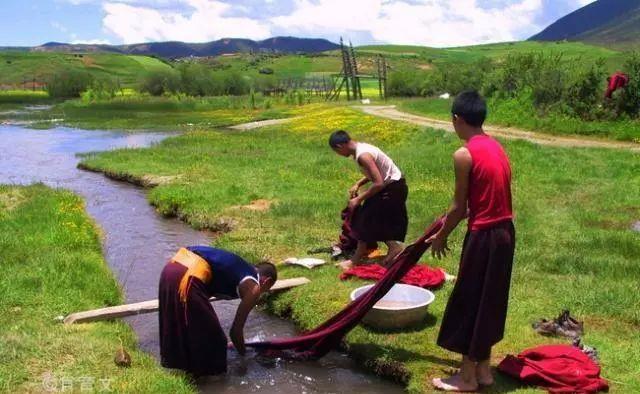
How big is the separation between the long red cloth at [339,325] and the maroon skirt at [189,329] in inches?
32.5

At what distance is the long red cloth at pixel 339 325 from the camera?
20.9ft

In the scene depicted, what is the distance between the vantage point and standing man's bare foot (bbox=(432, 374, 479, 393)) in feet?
19.2

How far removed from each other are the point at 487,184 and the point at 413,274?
3427 mm

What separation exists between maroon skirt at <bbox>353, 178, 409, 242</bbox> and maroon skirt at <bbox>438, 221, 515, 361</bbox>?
314 cm

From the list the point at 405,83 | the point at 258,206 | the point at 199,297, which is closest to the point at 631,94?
the point at 258,206

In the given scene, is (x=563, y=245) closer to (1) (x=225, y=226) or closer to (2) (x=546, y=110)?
(1) (x=225, y=226)

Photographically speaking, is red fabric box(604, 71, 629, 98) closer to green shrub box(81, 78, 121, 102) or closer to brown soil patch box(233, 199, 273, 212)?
brown soil patch box(233, 199, 273, 212)

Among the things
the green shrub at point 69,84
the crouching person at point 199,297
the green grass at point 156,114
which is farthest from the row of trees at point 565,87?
the green shrub at point 69,84

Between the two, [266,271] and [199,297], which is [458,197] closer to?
[266,271]

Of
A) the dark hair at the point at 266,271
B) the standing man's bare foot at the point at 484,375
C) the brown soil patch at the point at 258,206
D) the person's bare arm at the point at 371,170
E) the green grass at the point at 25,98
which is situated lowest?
the standing man's bare foot at the point at 484,375

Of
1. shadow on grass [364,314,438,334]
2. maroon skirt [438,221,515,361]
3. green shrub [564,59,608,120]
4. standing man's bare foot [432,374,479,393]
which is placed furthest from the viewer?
green shrub [564,59,608,120]

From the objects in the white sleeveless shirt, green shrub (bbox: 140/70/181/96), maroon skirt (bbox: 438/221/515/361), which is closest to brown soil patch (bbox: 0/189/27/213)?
the white sleeveless shirt

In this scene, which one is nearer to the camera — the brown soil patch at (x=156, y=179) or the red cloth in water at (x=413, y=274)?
the red cloth in water at (x=413, y=274)

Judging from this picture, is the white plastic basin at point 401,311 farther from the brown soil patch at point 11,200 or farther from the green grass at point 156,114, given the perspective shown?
the green grass at point 156,114
